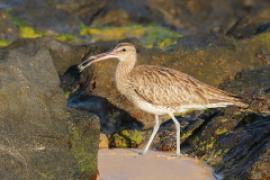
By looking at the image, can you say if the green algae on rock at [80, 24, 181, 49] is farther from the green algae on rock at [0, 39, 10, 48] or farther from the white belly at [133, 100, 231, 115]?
the white belly at [133, 100, 231, 115]

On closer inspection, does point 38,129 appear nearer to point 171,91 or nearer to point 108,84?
point 171,91

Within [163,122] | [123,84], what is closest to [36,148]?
[123,84]

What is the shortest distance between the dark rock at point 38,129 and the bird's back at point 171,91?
7.40 ft

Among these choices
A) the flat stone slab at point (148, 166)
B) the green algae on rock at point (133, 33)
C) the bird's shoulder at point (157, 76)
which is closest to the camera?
the flat stone slab at point (148, 166)

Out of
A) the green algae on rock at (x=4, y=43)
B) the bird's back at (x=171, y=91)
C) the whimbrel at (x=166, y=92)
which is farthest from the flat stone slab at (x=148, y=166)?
the green algae on rock at (x=4, y=43)

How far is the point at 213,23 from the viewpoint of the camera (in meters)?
27.2

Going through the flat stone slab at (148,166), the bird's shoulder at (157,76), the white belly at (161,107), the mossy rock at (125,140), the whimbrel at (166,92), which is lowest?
the flat stone slab at (148,166)

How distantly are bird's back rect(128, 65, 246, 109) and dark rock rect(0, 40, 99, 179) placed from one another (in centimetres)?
226

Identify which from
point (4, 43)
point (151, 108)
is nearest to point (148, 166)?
point (151, 108)

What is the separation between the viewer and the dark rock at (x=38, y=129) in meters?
10.6

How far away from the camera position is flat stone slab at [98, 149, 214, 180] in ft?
40.9

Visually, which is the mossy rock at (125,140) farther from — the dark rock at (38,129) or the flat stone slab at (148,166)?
the dark rock at (38,129)

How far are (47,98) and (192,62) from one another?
585 centimetres

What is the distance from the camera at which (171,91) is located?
1417 cm
